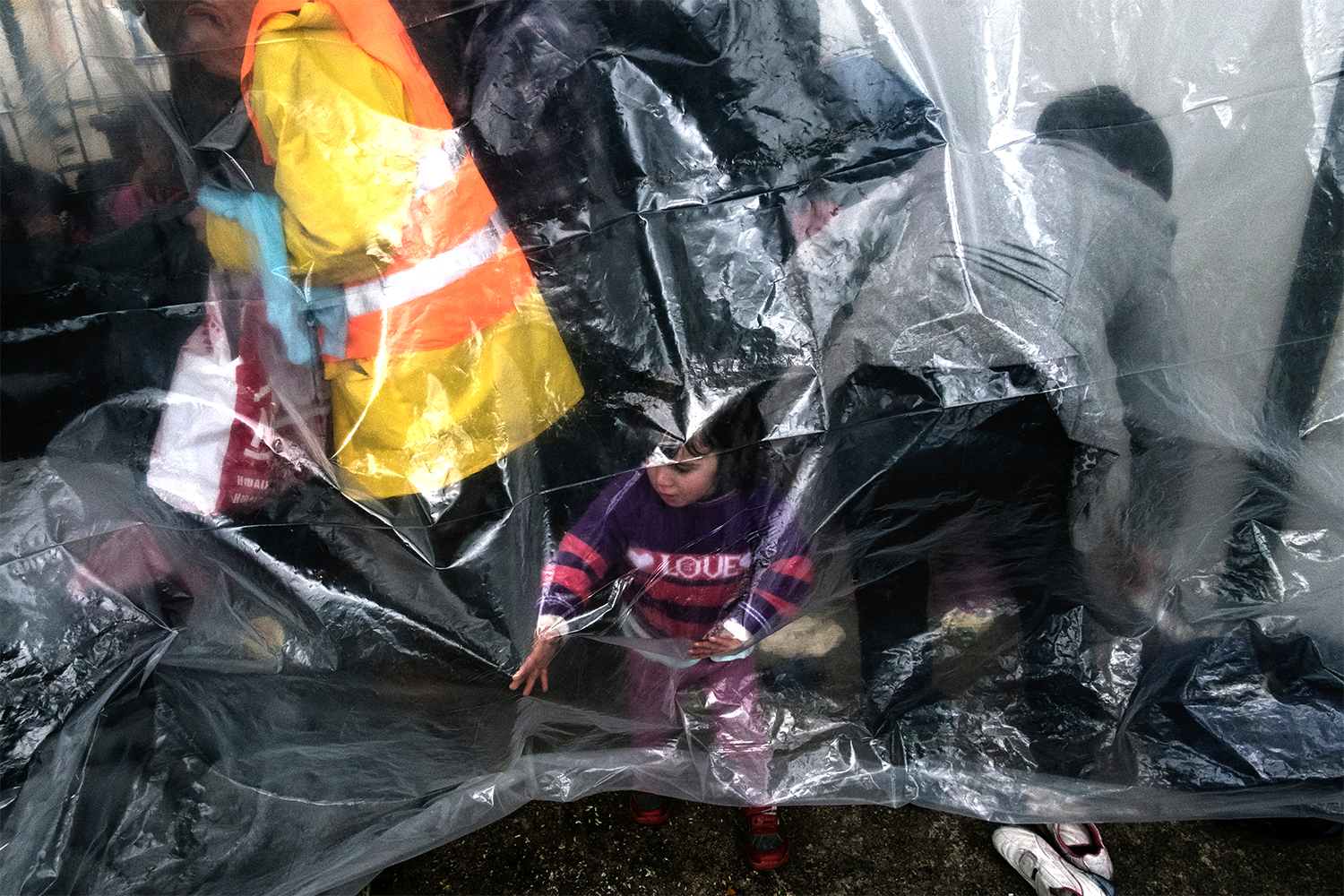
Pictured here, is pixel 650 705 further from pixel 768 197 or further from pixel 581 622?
pixel 768 197

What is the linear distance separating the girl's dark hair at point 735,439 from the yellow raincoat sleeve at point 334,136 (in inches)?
17.3

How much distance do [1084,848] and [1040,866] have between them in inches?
3.9

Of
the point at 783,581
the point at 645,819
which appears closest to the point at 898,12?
the point at 783,581

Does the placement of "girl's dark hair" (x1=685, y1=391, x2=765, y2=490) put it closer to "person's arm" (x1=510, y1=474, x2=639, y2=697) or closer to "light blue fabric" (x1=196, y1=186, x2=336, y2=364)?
"person's arm" (x1=510, y1=474, x2=639, y2=697)

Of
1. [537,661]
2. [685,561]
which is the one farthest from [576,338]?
[537,661]

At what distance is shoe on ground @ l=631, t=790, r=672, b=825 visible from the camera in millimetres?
1515

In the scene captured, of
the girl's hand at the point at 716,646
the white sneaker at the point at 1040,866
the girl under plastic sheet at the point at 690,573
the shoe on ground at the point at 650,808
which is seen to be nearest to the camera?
the girl under plastic sheet at the point at 690,573

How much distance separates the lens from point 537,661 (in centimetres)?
115

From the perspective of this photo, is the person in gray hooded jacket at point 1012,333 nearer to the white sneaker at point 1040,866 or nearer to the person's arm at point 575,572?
the person's arm at point 575,572

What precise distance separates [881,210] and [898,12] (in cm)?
24

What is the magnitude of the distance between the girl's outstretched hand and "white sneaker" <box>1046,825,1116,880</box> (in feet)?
3.24

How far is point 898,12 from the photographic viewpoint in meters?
0.98

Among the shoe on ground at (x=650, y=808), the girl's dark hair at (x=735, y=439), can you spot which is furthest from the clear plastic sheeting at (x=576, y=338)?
the shoe on ground at (x=650, y=808)

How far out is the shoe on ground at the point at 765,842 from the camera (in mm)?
1448
